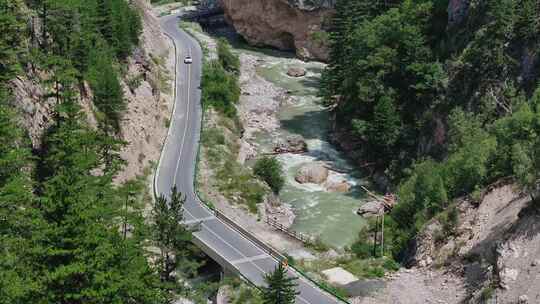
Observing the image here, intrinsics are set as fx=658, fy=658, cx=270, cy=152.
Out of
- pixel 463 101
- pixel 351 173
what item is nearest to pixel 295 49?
pixel 351 173

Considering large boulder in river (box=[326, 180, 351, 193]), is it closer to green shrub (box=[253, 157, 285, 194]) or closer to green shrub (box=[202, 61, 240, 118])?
green shrub (box=[253, 157, 285, 194])

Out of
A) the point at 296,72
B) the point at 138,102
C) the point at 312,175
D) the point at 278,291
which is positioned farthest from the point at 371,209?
the point at 296,72

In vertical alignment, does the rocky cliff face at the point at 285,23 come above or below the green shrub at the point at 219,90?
above

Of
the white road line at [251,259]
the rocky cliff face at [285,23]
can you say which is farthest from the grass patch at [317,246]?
the rocky cliff face at [285,23]

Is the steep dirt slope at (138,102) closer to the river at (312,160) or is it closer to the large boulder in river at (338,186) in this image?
the river at (312,160)

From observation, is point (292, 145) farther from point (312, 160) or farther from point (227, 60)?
point (227, 60)

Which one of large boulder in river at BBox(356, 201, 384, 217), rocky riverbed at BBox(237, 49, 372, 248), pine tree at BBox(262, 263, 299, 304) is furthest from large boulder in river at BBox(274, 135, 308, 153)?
pine tree at BBox(262, 263, 299, 304)
